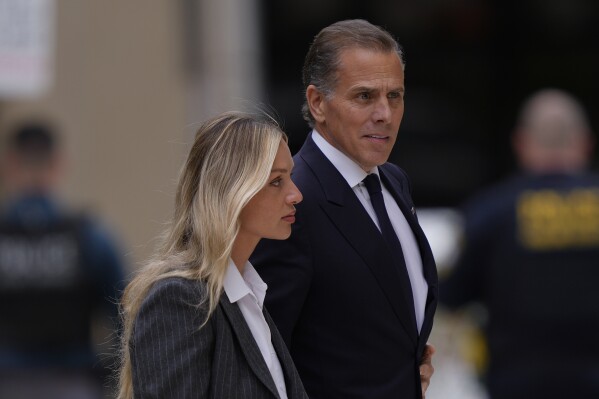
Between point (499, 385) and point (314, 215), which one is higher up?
point (314, 215)

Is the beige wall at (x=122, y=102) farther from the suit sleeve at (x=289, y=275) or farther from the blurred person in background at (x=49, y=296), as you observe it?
the suit sleeve at (x=289, y=275)

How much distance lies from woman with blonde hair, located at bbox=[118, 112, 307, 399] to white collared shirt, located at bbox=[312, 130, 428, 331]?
0.94 ft

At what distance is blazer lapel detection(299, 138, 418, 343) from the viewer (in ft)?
11.0

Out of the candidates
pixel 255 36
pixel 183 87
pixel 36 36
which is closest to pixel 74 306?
pixel 36 36

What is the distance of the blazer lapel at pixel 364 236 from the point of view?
11.0 feet

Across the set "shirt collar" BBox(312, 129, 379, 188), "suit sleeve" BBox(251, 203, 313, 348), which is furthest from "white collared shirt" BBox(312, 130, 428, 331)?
"suit sleeve" BBox(251, 203, 313, 348)

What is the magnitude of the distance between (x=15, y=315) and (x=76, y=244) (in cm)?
45

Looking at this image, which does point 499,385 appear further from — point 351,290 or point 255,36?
point 255,36

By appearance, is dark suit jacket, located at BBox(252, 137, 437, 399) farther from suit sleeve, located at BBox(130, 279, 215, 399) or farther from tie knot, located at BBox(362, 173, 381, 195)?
suit sleeve, located at BBox(130, 279, 215, 399)

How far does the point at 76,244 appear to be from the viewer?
6953mm

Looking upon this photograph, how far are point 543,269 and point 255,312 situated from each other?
3.50m

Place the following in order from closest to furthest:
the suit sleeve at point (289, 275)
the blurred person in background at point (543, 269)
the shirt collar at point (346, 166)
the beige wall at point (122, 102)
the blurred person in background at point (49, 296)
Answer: the suit sleeve at point (289, 275) → the shirt collar at point (346, 166) → the blurred person in background at point (543, 269) → the blurred person in background at point (49, 296) → the beige wall at point (122, 102)

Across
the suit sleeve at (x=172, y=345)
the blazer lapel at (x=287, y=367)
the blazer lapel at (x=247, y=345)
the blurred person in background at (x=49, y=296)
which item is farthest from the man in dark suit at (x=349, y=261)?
the blurred person in background at (x=49, y=296)

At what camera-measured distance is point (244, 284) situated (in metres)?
3.16
